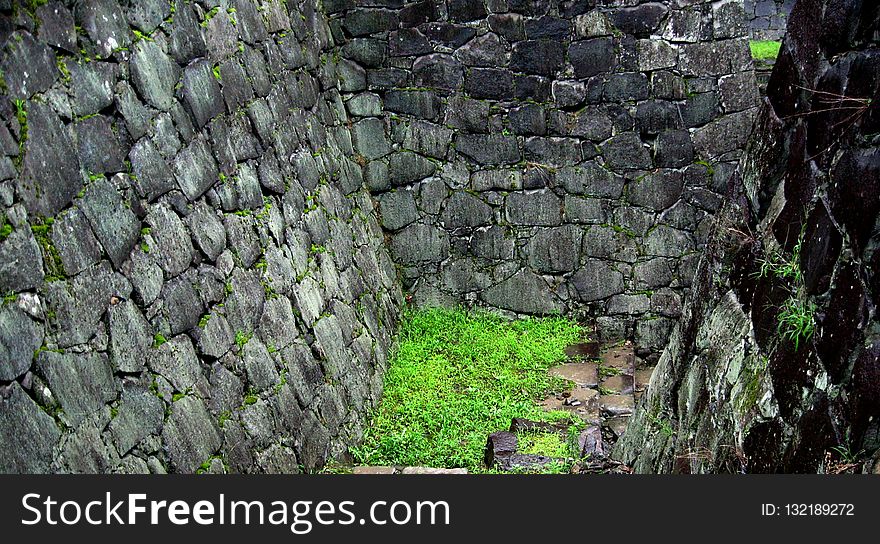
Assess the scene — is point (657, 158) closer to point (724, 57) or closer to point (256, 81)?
point (724, 57)

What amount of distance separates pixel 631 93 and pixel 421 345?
97.6 inches

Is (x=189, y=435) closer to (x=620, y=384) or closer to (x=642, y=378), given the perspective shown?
(x=620, y=384)

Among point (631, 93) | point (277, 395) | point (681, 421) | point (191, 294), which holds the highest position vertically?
point (631, 93)

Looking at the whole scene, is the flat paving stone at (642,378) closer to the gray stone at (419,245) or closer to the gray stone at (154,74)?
the gray stone at (419,245)

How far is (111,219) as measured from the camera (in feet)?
10.5

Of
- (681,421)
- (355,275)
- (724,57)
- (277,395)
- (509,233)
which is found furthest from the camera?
(509,233)

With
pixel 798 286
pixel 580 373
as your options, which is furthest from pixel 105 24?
pixel 580 373

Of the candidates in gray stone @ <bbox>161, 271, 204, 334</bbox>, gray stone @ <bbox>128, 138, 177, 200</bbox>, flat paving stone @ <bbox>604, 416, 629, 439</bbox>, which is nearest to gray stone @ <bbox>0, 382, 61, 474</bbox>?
gray stone @ <bbox>161, 271, 204, 334</bbox>

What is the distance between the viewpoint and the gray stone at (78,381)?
2797 mm

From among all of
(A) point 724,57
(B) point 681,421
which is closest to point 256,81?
(B) point 681,421

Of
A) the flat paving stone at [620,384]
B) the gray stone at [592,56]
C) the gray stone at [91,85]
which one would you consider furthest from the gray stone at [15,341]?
the gray stone at [592,56]

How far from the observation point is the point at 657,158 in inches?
247

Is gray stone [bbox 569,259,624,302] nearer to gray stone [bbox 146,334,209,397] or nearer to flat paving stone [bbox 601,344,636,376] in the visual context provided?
flat paving stone [bbox 601,344,636,376]

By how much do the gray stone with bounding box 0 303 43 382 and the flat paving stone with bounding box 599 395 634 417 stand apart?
12.3 feet
